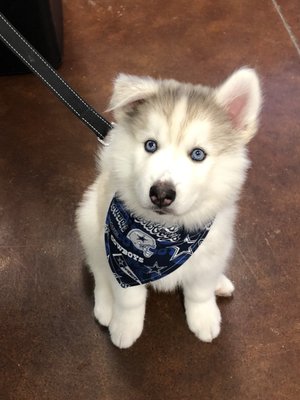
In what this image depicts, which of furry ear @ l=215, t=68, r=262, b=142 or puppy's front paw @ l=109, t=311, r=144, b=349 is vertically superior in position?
furry ear @ l=215, t=68, r=262, b=142

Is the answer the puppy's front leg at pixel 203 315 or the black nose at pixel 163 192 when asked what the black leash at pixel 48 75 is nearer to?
the black nose at pixel 163 192

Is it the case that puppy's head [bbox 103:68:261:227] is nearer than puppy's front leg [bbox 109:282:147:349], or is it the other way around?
puppy's head [bbox 103:68:261:227]

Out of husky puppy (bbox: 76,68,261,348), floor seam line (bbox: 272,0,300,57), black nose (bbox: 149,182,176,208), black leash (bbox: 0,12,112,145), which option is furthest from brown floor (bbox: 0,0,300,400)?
black nose (bbox: 149,182,176,208)

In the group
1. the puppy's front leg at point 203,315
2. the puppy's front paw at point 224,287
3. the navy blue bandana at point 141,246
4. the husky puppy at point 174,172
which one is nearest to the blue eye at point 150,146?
the husky puppy at point 174,172

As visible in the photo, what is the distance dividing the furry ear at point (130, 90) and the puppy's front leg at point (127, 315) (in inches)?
23.8

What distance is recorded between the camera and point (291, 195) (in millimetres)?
2117

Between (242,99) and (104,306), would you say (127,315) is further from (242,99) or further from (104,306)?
(242,99)

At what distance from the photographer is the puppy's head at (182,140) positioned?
1.13 meters

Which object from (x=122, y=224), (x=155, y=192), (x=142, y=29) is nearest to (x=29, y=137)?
(x=142, y=29)

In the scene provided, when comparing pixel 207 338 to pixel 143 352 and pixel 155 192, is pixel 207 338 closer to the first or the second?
pixel 143 352

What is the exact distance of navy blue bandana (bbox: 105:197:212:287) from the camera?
1354 mm

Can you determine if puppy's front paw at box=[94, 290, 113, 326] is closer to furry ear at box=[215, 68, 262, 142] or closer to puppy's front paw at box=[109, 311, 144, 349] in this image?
puppy's front paw at box=[109, 311, 144, 349]

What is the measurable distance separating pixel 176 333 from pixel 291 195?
32.2 inches

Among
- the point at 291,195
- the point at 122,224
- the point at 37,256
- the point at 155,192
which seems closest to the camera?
Answer: the point at 155,192
